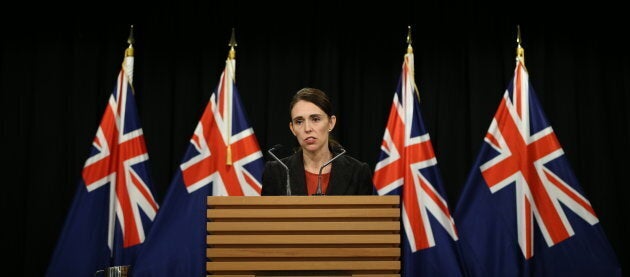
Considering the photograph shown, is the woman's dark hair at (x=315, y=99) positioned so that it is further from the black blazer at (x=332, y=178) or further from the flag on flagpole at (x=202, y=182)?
the flag on flagpole at (x=202, y=182)

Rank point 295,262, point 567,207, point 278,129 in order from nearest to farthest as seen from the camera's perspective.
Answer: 1. point 295,262
2. point 567,207
3. point 278,129

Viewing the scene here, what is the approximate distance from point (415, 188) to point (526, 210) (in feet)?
2.50

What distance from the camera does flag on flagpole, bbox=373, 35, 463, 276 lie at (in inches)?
158

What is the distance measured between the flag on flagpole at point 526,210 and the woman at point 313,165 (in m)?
1.77

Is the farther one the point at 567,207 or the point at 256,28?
the point at 256,28

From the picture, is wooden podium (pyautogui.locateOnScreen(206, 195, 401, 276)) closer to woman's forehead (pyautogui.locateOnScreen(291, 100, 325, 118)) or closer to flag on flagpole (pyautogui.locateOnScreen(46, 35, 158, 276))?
woman's forehead (pyautogui.locateOnScreen(291, 100, 325, 118))

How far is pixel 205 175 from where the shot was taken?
4.21 m

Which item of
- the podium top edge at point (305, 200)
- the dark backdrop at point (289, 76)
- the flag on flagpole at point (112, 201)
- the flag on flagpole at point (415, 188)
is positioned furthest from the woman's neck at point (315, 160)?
the dark backdrop at point (289, 76)

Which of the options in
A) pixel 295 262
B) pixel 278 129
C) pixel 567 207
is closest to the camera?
pixel 295 262

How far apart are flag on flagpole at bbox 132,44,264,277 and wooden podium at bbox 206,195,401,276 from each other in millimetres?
2232

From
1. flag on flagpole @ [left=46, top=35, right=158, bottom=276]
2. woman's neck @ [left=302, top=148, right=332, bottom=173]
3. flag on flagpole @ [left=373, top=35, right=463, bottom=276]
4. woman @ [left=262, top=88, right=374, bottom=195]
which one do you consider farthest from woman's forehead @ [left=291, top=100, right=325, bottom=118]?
flag on flagpole @ [left=46, top=35, right=158, bottom=276]

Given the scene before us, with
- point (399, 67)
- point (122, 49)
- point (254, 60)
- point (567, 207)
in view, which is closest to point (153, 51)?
point (122, 49)

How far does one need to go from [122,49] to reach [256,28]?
113 centimetres

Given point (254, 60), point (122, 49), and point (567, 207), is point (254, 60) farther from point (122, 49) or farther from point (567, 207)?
point (567, 207)
